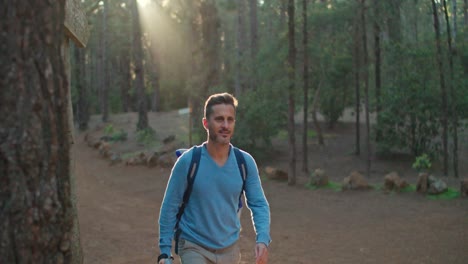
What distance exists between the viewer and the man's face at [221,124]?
340 cm

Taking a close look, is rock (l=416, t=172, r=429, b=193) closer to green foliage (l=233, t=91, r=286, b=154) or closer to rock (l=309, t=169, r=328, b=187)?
rock (l=309, t=169, r=328, b=187)

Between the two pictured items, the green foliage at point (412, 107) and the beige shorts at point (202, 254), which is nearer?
the beige shorts at point (202, 254)

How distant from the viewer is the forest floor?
752 centimetres

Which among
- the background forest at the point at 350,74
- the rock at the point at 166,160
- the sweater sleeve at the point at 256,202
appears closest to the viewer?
the sweater sleeve at the point at 256,202

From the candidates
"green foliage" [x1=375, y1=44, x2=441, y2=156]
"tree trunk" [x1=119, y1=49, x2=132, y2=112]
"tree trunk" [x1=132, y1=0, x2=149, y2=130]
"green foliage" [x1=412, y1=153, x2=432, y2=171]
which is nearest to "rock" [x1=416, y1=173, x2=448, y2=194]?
"green foliage" [x1=412, y1=153, x2=432, y2=171]

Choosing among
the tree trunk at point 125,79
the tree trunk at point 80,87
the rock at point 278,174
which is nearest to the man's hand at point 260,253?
the rock at point 278,174

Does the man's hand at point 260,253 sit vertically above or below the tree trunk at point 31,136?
below

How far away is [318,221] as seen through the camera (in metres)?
9.96

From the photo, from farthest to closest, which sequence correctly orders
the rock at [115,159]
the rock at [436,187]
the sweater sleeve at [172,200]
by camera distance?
the rock at [115,159]
the rock at [436,187]
the sweater sleeve at [172,200]

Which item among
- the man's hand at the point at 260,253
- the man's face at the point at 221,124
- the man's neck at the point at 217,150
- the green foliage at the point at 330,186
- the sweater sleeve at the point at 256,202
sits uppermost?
the man's face at the point at 221,124

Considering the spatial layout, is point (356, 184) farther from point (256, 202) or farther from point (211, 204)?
point (211, 204)

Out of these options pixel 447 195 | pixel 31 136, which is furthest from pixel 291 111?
pixel 31 136

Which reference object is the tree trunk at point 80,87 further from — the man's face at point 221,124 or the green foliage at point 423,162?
the man's face at point 221,124

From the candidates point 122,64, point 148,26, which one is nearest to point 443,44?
point 148,26
